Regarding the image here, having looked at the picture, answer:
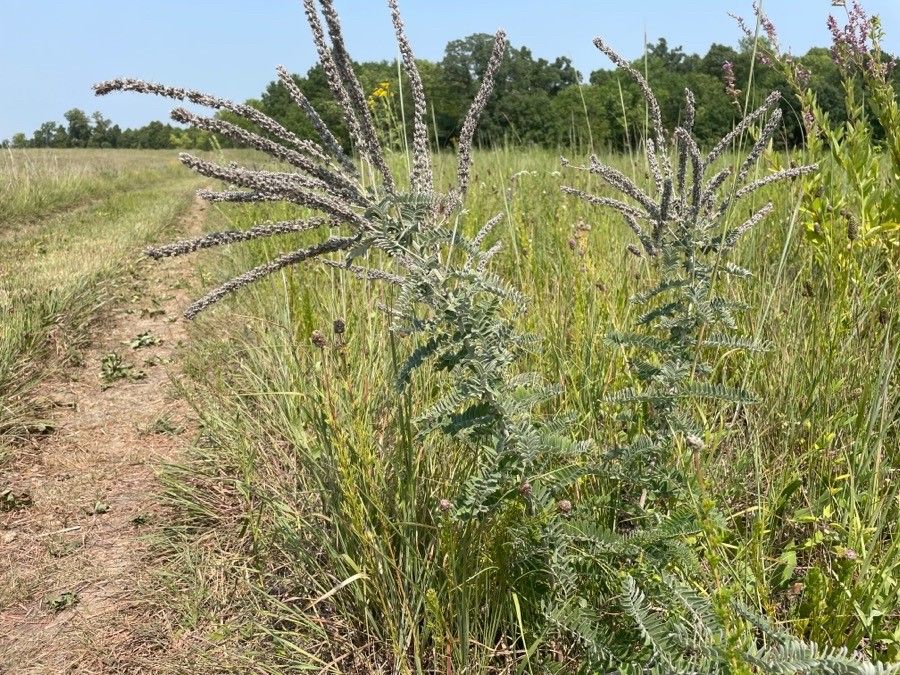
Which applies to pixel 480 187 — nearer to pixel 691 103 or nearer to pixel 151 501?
pixel 151 501

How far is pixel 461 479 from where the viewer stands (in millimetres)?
1900

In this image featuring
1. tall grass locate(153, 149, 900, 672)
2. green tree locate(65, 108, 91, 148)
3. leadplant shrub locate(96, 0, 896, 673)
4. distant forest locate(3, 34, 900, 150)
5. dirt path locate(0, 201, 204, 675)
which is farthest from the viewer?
green tree locate(65, 108, 91, 148)

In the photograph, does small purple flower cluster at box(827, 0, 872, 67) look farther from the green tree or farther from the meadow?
the green tree

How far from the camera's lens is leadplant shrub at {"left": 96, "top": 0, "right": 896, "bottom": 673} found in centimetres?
124

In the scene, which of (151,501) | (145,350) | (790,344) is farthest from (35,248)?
(790,344)

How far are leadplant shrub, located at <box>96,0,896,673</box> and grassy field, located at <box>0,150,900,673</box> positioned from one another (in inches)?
3.0

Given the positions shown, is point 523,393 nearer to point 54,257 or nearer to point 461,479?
point 461,479

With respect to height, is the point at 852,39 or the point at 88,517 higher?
the point at 852,39

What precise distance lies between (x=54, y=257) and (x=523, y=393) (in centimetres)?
689

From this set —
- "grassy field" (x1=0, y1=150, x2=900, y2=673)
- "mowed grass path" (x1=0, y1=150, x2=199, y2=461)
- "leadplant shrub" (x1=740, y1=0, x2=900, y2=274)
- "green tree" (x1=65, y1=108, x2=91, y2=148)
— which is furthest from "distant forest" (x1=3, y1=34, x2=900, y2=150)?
"green tree" (x1=65, y1=108, x2=91, y2=148)

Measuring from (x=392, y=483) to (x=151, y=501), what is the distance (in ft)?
5.18

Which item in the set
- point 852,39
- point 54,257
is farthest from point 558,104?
point 852,39

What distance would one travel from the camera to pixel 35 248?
7.79 metres

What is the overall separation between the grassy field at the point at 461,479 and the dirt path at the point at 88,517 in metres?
0.18
